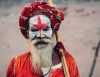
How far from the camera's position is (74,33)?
7664 millimetres

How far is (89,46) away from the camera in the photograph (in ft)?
24.7

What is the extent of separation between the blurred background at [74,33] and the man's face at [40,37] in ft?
8.92

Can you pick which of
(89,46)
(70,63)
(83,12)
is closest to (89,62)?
(89,46)

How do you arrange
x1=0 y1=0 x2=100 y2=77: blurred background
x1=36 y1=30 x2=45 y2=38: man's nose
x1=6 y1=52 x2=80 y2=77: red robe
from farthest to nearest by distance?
1. x1=0 y1=0 x2=100 y2=77: blurred background
2. x1=6 y1=52 x2=80 y2=77: red robe
3. x1=36 y1=30 x2=45 y2=38: man's nose

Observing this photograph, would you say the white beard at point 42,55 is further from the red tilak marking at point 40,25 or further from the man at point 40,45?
the red tilak marking at point 40,25

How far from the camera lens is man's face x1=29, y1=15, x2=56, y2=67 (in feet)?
15.1

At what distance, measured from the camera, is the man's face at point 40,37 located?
4613 millimetres

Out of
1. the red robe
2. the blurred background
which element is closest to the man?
the red robe

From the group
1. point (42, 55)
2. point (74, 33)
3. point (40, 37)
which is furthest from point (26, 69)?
point (74, 33)

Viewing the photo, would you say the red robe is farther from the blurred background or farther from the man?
the blurred background

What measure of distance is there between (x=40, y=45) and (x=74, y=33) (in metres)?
3.06

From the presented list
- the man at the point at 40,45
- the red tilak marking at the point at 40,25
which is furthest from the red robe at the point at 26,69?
the red tilak marking at the point at 40,25

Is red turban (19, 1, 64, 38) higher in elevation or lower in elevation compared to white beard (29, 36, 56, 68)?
higher

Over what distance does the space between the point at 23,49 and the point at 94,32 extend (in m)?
0.91
